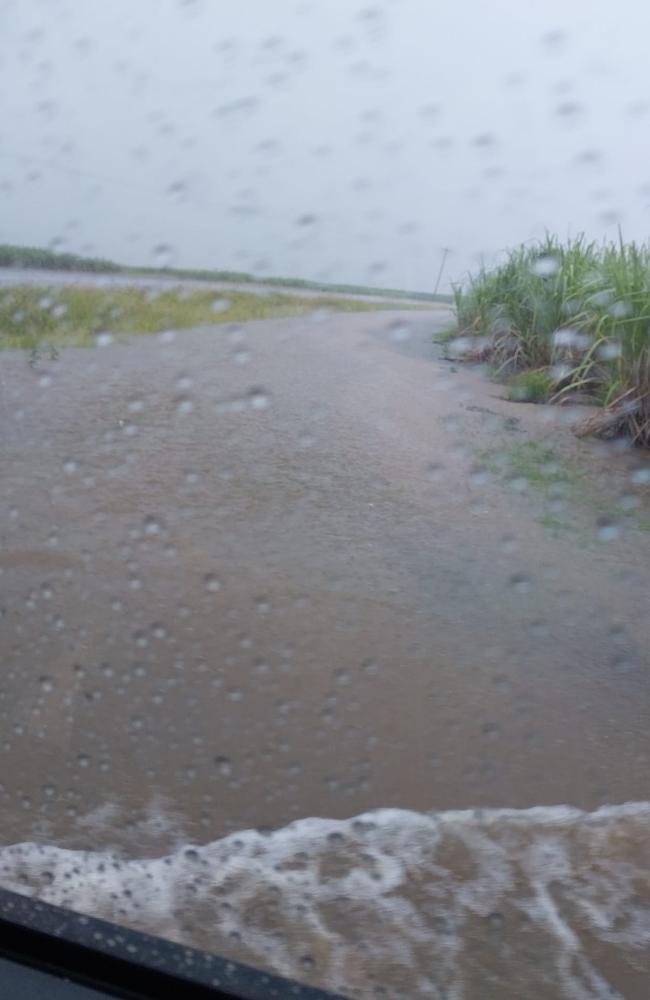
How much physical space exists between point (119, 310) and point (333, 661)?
217cm

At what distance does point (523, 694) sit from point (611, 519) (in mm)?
684

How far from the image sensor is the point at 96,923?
271 cm

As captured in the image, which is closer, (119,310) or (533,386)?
(533,386)

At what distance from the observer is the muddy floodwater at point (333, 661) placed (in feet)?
11.0

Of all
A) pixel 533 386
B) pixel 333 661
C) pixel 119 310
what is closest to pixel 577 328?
pixel 533 386

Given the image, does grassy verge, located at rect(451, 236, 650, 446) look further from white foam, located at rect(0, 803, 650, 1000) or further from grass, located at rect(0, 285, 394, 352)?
white foam, located at rect(0, 803, 650, 1000)

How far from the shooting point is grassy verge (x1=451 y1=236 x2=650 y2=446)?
4.08m

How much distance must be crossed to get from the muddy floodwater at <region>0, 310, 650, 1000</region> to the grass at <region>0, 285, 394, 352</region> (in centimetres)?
9

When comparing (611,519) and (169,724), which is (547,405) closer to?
(611,519)

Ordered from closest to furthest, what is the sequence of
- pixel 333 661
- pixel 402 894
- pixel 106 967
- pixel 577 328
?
pixel 106 967, pixel 402 894, pixel 577 328, pixel 333 661

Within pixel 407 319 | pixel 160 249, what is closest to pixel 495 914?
pixel 407 319

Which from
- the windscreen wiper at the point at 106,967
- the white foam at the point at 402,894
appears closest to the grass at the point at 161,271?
the white foam at the point at 402,894

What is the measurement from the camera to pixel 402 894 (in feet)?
11.1

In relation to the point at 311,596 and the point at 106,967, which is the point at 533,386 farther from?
the point at 106,967
